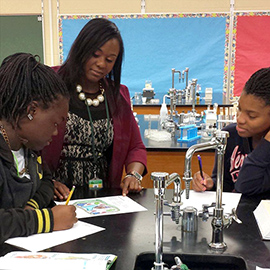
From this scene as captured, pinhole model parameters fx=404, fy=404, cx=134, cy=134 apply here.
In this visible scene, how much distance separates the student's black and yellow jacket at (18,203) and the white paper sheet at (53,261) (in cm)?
12

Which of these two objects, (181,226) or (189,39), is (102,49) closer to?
(181,226)

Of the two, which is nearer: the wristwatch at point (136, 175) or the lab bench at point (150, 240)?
the lab bench at point (150, 240)

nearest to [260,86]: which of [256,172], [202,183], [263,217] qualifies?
[256,172]

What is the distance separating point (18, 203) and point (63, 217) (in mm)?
154

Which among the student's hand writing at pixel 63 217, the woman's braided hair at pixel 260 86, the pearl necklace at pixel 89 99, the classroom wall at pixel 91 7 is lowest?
the student's hand writing at pixel 63 217

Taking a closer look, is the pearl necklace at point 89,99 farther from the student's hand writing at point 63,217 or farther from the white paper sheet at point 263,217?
the white paper sheet at point 263,217

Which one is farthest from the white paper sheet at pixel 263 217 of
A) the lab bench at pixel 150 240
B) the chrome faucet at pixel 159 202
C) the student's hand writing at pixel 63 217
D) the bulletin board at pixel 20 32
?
the bulletin board at pixel 20 32

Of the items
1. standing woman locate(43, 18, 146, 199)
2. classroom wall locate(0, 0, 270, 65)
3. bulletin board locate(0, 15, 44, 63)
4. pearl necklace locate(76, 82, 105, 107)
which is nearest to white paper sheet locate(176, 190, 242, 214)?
standing woman locate(43, 18, 146, 199)

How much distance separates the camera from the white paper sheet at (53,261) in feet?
3.26

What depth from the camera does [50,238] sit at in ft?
3.97

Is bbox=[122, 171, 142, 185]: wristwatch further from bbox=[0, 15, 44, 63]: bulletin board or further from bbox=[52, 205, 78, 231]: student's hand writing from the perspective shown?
bbox=[0, 15, 44, 63]: bulletin board

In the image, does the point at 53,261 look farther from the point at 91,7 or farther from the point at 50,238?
the point at 91,7

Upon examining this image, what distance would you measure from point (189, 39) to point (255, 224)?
5.23m

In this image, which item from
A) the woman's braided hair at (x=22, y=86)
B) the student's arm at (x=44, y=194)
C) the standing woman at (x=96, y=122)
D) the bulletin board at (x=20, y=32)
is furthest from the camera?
the bulletin board at (x=20, y=32)
